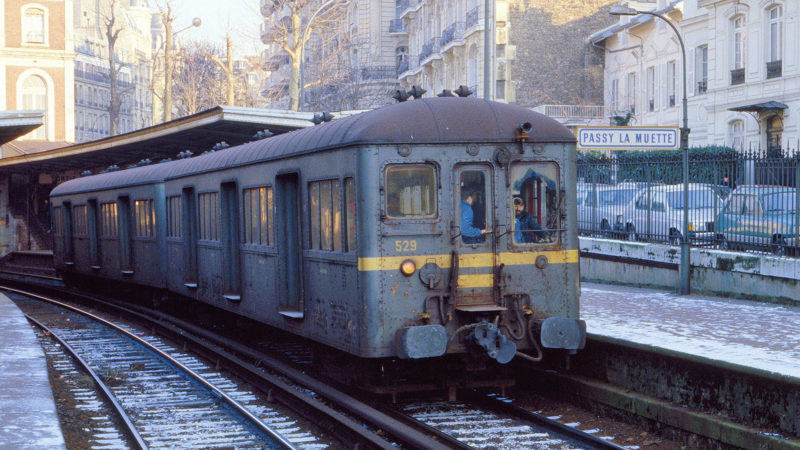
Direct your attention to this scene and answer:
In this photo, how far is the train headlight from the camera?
1052cm

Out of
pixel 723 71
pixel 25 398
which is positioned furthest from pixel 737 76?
pixel 25 398

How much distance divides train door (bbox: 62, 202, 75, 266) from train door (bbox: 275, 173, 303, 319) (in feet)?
55.6

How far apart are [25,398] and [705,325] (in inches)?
308

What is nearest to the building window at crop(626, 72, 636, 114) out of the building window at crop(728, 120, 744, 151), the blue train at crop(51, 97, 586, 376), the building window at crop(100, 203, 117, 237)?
the building window at crop(728, 120, 744, 151)

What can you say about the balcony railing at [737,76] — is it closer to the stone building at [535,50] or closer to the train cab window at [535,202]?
the stone building at [535,50]

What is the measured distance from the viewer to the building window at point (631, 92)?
47.8 metres

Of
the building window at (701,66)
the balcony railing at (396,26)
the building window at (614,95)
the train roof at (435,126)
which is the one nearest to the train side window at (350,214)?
the train roof at (435,126)

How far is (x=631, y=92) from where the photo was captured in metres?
48.5

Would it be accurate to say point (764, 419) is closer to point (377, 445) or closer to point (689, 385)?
point (689, 385)

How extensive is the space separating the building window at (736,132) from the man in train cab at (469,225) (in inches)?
1168

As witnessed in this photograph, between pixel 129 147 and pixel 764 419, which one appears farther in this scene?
pixel 129 147

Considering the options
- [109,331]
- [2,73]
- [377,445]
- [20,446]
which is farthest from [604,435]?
[2,73]

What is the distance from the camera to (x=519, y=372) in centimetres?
1288

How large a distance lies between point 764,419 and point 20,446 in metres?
6.09
